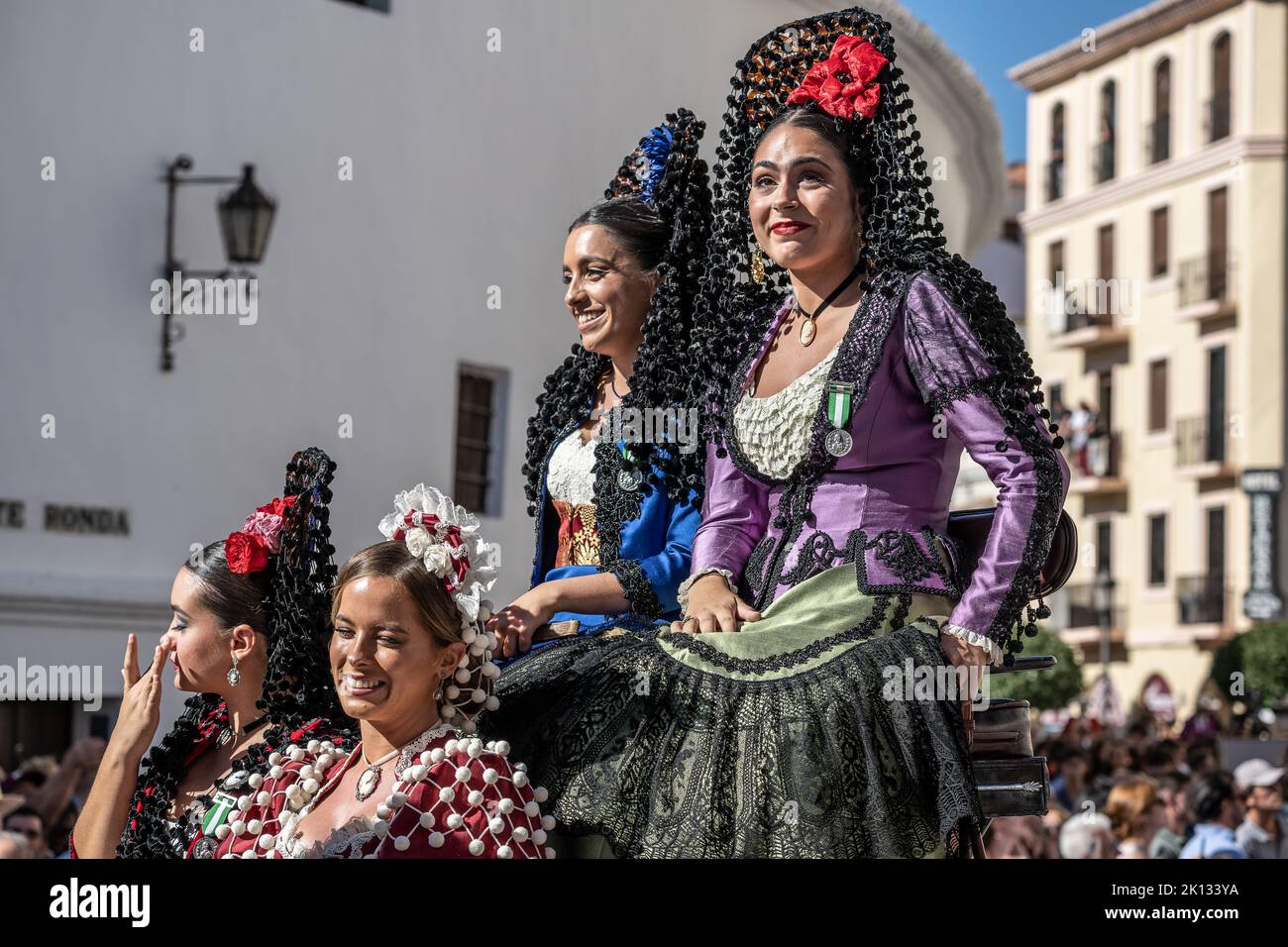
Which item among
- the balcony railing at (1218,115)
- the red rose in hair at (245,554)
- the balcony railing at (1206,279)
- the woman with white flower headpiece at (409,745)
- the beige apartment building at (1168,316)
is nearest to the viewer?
the woman with white flower headpiece at (409,745)

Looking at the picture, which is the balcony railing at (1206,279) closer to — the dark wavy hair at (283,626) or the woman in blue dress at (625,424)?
the woman in blue dress at (625,424)

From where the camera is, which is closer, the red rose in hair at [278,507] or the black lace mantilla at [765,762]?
the black lace mantilla at [765,762]

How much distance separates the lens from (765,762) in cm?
374

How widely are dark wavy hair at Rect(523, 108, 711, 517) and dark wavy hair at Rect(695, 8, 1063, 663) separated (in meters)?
0.11

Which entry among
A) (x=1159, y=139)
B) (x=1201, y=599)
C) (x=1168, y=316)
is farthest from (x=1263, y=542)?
(x=1159, y=139)

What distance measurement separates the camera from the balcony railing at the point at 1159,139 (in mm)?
39156

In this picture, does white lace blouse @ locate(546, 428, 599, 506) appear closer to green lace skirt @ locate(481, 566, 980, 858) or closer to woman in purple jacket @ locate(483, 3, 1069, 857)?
woman in purple jacket @ locate(483, 3, 1069, 857)

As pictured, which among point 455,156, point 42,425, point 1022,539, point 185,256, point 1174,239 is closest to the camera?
point 1022,539

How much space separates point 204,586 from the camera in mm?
4551

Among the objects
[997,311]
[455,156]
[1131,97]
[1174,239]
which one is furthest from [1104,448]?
[997,311]

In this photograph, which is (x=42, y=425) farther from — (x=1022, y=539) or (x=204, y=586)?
(x=1022, y=539)

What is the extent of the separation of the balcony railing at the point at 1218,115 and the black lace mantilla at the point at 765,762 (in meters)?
36.3

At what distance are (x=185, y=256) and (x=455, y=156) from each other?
2.22 metres

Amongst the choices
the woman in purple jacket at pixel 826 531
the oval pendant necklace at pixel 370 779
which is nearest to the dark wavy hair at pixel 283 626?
the oval pendant necklace at pixel 370 779
